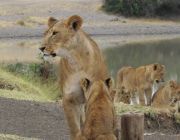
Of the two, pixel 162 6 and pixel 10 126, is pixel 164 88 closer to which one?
pixel 10 126

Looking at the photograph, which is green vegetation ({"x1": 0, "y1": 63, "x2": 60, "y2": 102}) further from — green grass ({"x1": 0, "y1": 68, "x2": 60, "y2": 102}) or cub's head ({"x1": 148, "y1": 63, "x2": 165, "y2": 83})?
cub's head ({"x1": 148, "y1": 63, "x2": 165, "y2": 83})

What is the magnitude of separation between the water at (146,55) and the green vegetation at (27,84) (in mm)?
7503

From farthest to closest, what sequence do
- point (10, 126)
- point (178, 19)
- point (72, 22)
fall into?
point (178, 19)
point (10, 126)
point (72, 22)

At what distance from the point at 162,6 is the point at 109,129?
160 ft

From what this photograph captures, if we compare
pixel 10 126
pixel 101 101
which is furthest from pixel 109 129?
pixel 10 126

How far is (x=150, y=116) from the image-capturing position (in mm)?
15188

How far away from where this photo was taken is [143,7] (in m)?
53.8

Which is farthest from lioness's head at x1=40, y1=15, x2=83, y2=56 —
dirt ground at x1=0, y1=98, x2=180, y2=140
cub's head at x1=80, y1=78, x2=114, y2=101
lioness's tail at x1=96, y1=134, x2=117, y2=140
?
dirt ground at x1=0, y1=98, x2=180, y2=140

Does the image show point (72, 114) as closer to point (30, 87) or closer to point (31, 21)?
Answer: point (30, 87)

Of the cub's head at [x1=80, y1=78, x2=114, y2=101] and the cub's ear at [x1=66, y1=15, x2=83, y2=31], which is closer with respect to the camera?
the cub's head at [x1=80, y1=78, x2=114, y2=101]

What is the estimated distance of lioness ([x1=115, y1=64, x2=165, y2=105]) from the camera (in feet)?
69.5

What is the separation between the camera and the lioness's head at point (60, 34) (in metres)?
8.94

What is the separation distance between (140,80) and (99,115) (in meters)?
14.4

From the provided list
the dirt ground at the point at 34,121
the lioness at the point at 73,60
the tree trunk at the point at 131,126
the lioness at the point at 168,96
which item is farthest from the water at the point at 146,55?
the tree trunk at the point at 131,126
